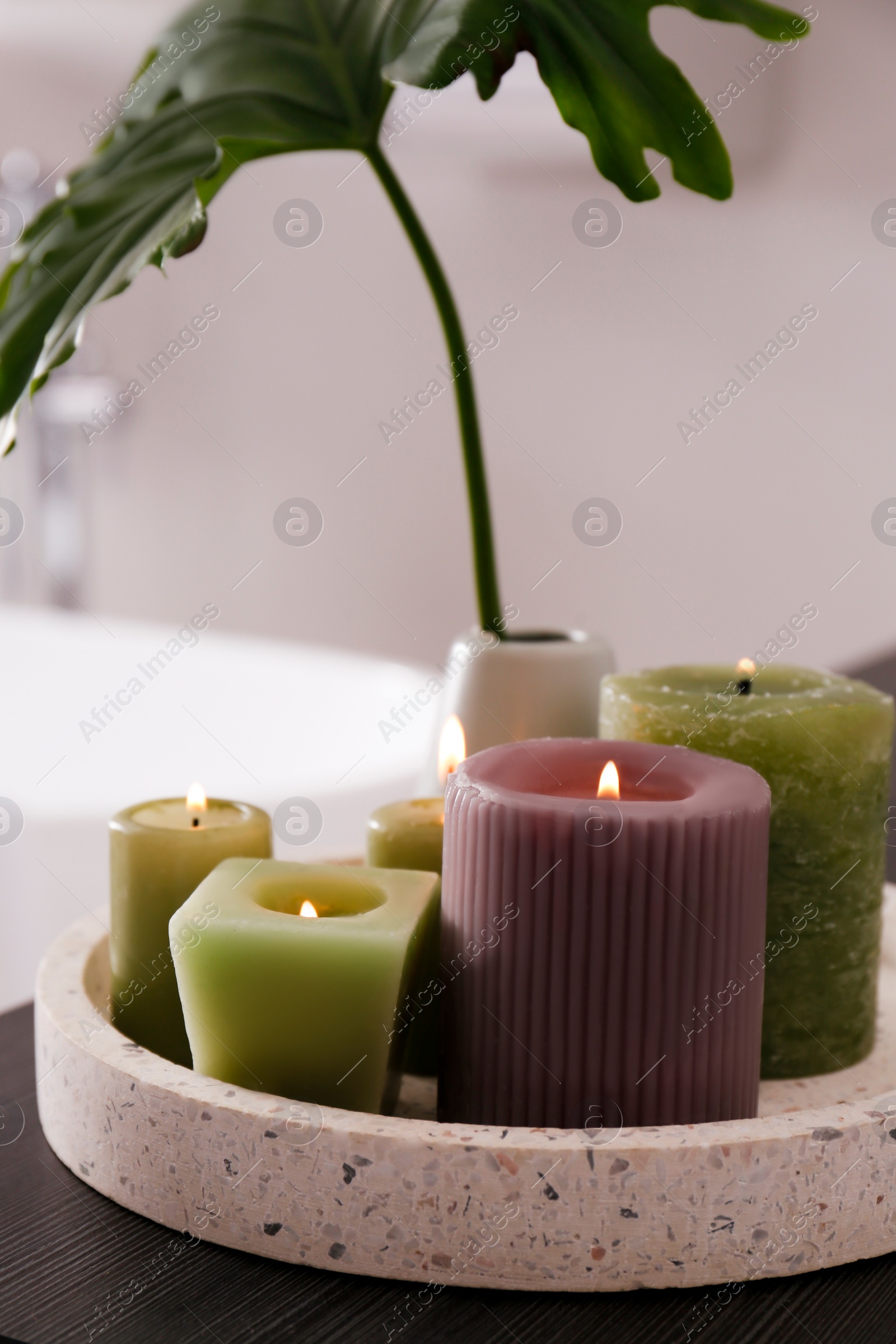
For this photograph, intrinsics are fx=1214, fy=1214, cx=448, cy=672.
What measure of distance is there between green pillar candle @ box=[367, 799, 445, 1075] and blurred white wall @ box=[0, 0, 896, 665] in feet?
4.27

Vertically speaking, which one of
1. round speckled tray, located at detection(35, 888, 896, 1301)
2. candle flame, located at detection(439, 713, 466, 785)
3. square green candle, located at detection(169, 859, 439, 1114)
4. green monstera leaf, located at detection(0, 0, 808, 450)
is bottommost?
round speckled tray, located at detection(35, 888, 896, 1301)

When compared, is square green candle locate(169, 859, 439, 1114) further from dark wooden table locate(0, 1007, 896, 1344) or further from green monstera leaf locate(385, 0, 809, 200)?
green monstera leaf locate(385, 0, 809, 200)

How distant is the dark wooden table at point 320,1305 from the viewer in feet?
0.93

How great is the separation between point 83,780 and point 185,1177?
1709mm

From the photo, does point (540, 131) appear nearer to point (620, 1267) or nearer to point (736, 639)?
point (736, 639)

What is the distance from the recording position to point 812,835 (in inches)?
15.1

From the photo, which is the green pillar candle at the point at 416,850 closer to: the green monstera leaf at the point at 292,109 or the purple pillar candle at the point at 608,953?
the purple pillar candle at the point at 608,953

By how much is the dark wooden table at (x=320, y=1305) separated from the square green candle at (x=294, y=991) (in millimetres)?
47

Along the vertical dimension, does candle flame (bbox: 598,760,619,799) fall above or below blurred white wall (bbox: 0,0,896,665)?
below

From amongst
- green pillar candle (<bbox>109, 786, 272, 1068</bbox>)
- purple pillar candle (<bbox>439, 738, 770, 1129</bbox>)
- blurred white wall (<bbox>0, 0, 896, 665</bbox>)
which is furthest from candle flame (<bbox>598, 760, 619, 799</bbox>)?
blurred white wall (<bbox>0, 0, 896, 665</bbox>)

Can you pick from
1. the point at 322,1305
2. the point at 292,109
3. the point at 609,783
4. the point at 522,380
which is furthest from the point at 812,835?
the point at 522,380

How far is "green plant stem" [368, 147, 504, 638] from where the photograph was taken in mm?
475

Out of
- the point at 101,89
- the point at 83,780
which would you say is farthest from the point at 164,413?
the point at 83,780

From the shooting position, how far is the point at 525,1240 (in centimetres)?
30
